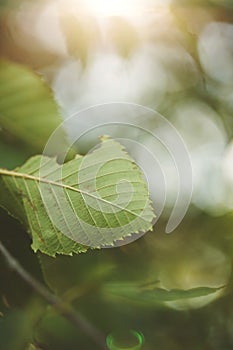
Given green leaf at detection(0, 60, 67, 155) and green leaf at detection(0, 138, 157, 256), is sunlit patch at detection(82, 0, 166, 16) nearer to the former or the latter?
green leaf at detection(0, 60, 67, 155)

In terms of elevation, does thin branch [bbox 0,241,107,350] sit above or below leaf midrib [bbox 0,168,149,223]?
below

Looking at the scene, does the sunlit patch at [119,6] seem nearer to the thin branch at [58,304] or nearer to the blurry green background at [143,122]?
the blurry green background at [143,122]

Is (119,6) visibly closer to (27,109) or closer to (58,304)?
(27,109)

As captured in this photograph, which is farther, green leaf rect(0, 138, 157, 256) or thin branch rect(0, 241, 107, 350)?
thin branch rect(0, 241, 107, 350)

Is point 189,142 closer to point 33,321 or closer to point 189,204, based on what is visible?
point 189,204

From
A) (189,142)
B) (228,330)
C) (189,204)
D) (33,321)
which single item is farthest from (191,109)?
(33,321)

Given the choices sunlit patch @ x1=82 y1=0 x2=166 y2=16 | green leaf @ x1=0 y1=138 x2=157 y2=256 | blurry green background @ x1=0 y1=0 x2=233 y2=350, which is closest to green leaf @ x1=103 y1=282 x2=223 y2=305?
blurry green background @ x1=0 y1=0 x2=233 y2=350

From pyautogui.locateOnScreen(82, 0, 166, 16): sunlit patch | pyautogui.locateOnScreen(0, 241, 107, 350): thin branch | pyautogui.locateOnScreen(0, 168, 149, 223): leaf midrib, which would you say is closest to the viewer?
pyautogui.locateOnScreen(0, 168, 149, 223): leaf midrib
